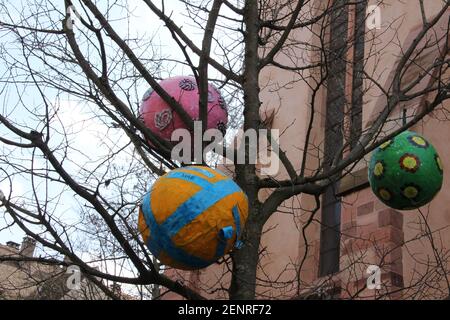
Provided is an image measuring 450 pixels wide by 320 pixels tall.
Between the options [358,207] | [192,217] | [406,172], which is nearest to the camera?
[192,217]

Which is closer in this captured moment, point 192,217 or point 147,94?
point 192,217

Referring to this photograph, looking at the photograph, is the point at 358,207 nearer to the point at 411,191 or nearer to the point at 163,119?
the point at 411,191

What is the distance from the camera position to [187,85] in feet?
13.9

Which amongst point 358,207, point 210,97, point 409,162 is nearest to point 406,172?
point 409,162

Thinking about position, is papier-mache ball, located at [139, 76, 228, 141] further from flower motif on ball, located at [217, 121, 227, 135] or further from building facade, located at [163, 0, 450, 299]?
building facade, located at [163, 0, 450, 299]

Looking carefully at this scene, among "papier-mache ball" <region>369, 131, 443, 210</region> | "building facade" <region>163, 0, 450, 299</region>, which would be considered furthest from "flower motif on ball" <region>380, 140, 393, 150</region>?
"building facade" <region>163, 0, 450, 299</region>

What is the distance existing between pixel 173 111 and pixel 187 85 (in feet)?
0.83

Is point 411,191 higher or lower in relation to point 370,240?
lower

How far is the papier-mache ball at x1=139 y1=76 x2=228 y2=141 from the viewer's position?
4.09 metres

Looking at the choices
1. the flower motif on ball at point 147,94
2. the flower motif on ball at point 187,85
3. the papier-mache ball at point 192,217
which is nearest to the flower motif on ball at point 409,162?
the papier-mache ball at point 192,217

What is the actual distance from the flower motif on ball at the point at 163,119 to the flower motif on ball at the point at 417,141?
1535 mm

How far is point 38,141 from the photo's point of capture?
12.8 ft

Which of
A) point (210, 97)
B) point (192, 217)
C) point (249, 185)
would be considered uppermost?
point (210, 97)
